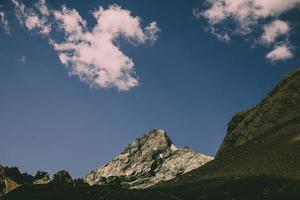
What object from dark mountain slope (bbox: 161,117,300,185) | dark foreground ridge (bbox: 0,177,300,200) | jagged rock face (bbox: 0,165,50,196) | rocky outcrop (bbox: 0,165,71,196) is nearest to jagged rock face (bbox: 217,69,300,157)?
dark mountain slope (bbox: 161,117,300,185)

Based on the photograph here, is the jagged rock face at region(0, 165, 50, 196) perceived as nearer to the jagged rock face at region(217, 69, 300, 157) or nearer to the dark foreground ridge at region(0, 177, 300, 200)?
the jagged rock face at region(217, 69, 300, 157)

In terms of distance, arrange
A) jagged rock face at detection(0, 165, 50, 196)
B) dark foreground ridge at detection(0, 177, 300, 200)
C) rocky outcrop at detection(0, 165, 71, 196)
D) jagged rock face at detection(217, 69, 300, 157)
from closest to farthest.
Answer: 1. dark foreground ridge at detection(0, 177, 300, 200)
2. jagged rock face at detection(217, 69, 300, 157)
3. jagged rock face at detection(0, 165, 50, 196)
4. rocky outcrop at detection(0, 165, 71, 196)

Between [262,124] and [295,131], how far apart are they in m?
42.5

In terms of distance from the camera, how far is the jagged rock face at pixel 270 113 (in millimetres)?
139375

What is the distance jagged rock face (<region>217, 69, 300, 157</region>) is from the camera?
139375 mm

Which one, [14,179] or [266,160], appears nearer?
[266,160]

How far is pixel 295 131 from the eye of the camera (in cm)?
10094

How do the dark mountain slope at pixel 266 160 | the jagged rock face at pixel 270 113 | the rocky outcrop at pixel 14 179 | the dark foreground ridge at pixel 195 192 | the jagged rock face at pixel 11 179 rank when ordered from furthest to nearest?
the rocky outcrop at pixel 14 179 < the jagged rock face at pixel 11 179 < the jagged rock face at pixel 270 113 < the dark mountain slope at pixel 266 160 < the dark foreground ridge at pixel 195 192

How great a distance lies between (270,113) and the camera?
472ft

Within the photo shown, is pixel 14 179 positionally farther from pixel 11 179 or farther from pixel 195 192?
pixel 195 192

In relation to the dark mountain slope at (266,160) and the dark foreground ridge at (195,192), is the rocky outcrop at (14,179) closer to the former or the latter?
the dark mountain slope at (266,160)

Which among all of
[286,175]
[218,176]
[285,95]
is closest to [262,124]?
[285,95]

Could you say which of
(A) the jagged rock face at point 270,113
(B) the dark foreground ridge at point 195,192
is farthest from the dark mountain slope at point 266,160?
(A) the jagged rock face at point 270,113

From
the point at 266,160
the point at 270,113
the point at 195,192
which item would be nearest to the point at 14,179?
the point at 270,113
